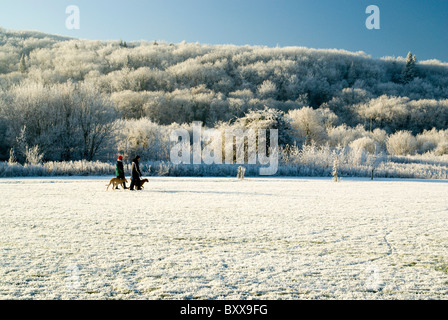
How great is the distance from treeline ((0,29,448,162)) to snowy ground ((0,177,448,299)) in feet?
48.5

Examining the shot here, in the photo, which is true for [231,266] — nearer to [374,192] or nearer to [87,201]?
[87,201]

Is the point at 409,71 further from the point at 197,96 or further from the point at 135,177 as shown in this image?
the point at 135,177

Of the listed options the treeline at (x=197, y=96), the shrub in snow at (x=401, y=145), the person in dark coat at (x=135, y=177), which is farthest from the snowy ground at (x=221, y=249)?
the shrub in snow at (x=401, y=145)

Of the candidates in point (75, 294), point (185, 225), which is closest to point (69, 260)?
point (75, 294)

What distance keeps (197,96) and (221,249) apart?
175ft

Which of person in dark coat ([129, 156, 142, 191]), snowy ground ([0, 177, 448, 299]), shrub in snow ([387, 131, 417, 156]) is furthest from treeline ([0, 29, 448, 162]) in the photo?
snowy ground ([0, 177, 448, 299])

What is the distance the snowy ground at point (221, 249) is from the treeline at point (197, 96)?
14.8 metres

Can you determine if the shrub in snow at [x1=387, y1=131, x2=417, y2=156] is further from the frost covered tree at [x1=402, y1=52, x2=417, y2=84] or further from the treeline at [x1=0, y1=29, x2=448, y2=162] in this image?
the frost covered tree at [x1=402, y1=52, x2=417, y2=84]

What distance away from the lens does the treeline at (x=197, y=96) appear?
71.6 feet

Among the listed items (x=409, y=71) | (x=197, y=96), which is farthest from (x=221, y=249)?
(x=409, y=71)

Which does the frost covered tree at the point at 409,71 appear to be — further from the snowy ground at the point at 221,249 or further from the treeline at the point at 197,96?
the snowy ground at the point at 221,249

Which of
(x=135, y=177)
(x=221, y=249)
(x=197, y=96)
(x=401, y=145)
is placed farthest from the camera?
(x=197, y=96)

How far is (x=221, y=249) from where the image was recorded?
4.81m
